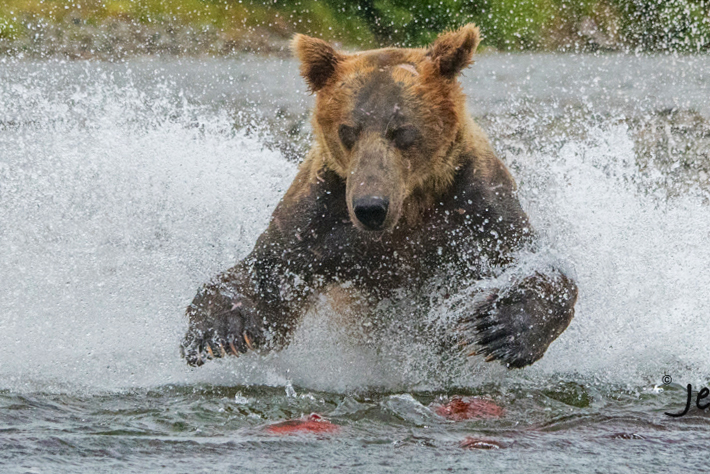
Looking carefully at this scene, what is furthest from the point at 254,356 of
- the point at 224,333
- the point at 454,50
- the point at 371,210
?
the point at 454,50

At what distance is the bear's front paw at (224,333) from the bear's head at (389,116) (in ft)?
2.36

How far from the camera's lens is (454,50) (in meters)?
3.90

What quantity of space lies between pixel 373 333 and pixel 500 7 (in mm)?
8611

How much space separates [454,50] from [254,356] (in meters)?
1.51

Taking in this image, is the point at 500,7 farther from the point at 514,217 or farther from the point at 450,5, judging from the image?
the point at 514,217

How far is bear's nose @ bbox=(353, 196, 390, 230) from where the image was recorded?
3.43m

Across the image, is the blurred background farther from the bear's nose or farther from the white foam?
the bear's nose

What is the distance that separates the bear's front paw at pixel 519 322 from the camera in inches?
147

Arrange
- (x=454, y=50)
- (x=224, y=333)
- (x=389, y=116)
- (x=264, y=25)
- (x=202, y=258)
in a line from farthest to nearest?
1. (x=264, y=25)
2. (x=202, y=258)
3. (x=224, y=333)
4. (x=454, y=50)
5. (x=389, y=116)

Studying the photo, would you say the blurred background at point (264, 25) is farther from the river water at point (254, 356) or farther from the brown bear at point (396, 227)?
the brown bear at point (396, 227)

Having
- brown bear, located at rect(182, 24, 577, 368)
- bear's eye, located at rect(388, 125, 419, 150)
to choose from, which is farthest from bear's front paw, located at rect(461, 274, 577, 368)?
bear's eye, located at rect(388, 125, 419, 150)
